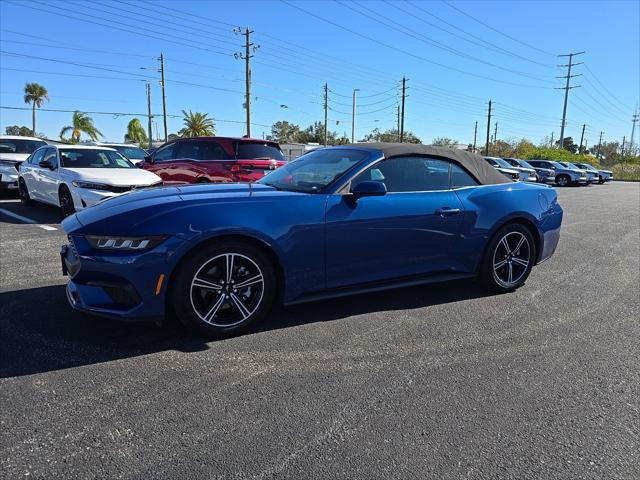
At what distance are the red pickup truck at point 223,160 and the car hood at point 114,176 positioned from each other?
0.67m

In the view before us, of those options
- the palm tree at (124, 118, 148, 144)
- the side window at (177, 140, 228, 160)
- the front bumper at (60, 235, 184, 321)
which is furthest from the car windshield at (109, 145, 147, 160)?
the palm tree at (124, 118, 148, 144)

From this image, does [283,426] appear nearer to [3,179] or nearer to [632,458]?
[632,458]

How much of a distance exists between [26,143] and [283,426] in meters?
13.9

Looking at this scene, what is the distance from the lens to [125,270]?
3.09 metres

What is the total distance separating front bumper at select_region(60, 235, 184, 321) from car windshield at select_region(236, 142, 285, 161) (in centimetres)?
643

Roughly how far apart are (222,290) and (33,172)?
8.54 meters

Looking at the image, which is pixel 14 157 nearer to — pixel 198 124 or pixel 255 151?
pixel 255 151

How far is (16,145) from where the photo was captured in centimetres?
1291

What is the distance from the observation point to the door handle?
421cm

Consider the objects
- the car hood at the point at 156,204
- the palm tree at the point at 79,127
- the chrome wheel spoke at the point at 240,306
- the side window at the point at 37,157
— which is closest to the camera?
the car hood at the point at 156,204

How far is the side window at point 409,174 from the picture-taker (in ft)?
13.3

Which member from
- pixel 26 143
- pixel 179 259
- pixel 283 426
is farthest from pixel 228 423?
pixel 26 143

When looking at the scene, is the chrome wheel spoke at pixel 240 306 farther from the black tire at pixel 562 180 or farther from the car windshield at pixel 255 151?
the black tire at pixel 562 180

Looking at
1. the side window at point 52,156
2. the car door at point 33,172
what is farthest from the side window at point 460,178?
the car door at point 33,172
